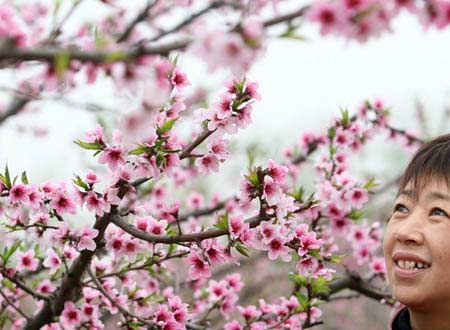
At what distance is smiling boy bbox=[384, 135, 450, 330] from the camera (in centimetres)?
201

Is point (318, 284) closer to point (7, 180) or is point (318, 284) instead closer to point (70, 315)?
point (70, 315)

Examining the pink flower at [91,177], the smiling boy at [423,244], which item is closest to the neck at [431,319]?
the smiling boy at [423,244]

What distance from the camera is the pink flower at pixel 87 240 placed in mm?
2137

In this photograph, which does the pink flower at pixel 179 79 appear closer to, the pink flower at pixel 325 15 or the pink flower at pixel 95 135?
the pink flower at pixel 95 135

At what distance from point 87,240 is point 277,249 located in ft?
2.14

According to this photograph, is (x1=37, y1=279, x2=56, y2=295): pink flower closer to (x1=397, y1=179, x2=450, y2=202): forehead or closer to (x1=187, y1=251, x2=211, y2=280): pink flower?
(x1=187, y1=251, x2=211, y2=280): pink flower

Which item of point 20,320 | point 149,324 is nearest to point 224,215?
point 149,324

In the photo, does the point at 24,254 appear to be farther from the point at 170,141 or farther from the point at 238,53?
the point at 238,53

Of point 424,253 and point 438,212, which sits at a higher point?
point 438,212

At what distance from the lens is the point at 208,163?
2111 millimetres

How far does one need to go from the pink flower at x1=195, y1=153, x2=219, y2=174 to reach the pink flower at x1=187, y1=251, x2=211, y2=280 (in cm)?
29

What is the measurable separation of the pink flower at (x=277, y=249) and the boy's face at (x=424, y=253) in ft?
1.18

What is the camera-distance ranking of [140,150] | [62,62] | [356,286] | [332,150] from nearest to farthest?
[62,62]
[140,150]
[356,286]
[332,150]

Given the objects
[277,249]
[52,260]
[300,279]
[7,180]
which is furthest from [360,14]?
[52,260]
